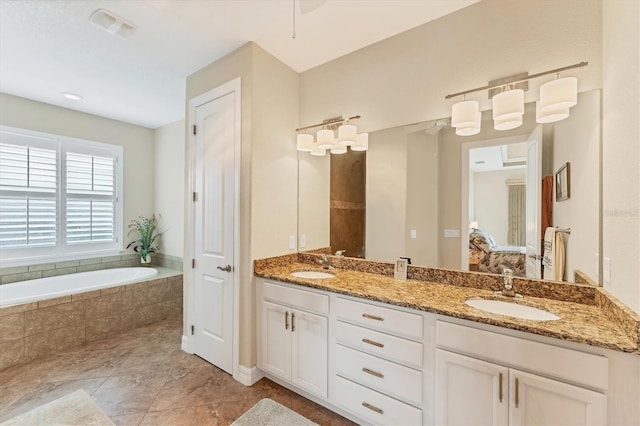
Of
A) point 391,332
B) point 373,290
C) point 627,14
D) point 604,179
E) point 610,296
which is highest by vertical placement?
point 627,14

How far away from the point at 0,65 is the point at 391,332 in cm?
397

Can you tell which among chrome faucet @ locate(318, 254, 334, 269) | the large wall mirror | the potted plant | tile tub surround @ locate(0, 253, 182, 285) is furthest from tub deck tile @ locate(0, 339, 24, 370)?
chrome faucet @ locate(318, 254, 334, 269)

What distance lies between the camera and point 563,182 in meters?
1.54

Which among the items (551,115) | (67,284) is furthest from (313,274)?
(67,284)

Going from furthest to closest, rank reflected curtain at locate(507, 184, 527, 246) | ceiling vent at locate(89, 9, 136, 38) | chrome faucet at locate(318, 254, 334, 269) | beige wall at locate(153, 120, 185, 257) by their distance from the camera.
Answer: beige wall at locate(153, 120, 185, 257)
chrome faucet at locate(318, 254, 334, 269)
ceiling vent at locate(89, 9, 136, 38)
reflected curtain at locate(507, 184, 527, 246)

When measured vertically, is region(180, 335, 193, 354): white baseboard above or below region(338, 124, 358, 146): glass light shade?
below

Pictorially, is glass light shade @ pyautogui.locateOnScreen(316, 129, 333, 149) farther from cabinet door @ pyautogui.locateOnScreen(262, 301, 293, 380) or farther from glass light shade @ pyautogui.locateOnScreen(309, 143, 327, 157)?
cabinet door @ pyautogui.locateOnScreen(262, 301, 293, 380)

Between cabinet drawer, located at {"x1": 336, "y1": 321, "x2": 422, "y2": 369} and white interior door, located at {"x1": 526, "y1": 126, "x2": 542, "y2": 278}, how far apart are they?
0.86 m

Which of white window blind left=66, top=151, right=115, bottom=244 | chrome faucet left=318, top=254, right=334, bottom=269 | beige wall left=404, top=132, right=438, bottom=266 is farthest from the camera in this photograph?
white window blind left=66, top=151, right=115, bottom=244

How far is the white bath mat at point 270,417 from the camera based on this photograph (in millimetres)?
1732

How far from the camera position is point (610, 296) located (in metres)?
1.24

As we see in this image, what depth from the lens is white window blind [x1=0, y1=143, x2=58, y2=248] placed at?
3109 mm

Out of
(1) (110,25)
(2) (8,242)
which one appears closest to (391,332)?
(1) (110,25)

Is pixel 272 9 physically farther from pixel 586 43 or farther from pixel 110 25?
pixel 586 43
